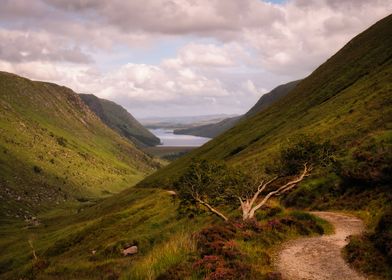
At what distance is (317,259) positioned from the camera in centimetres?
1872

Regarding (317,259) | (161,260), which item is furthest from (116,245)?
(161,260)

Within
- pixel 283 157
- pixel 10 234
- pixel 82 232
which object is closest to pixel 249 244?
pixel 283 157

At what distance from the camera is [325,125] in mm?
87375

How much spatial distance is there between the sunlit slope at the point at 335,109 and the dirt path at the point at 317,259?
42.7 metres

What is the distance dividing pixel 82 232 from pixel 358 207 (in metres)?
87.8

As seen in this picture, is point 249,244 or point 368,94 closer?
point 249,244

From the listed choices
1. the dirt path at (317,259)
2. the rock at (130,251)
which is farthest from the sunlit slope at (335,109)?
the dirt path at (317,259)

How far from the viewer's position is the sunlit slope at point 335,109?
76812 mm

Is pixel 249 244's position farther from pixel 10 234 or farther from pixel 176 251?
pixel 10 234

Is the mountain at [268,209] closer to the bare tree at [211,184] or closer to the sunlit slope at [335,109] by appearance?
the sunlit slope at [335,109]

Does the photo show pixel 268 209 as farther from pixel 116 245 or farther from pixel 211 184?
pixel 116 245

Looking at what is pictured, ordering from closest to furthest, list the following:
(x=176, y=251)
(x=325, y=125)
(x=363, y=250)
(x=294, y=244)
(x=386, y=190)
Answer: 1. (x=176, y=251)
2. (x=363, y=250)
3. (x=294, y=244)
4. (x=386, y=190)
5. (x=325, y=125)

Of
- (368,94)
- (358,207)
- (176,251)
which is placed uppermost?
(368,94)

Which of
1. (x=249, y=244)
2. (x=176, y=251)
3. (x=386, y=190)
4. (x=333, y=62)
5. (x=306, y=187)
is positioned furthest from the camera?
(x=333, y=62)
